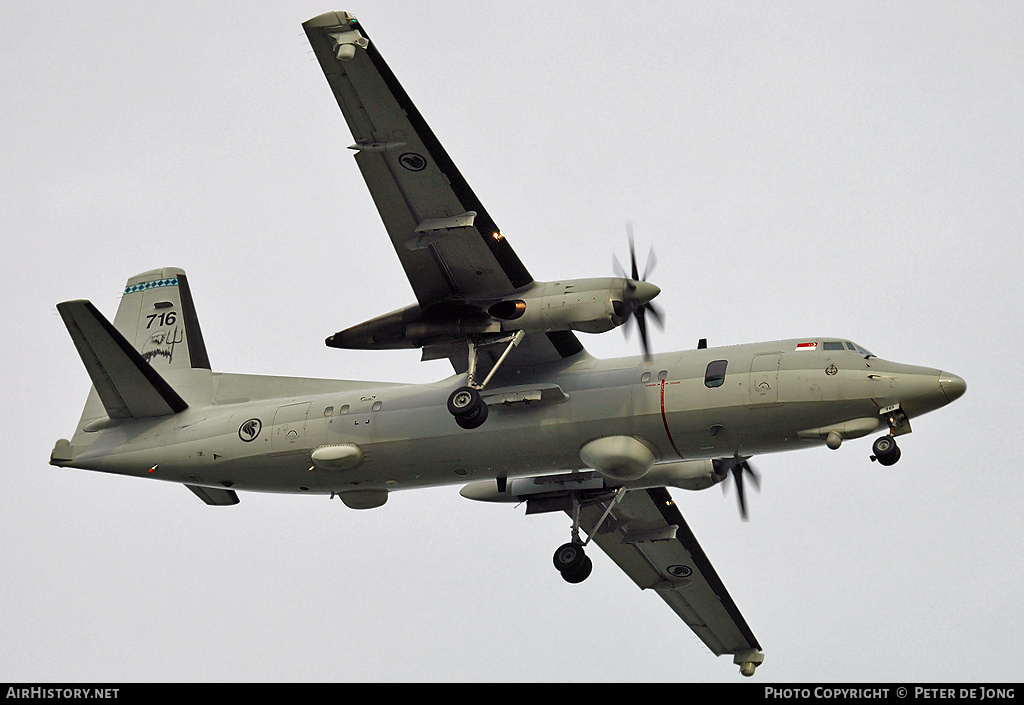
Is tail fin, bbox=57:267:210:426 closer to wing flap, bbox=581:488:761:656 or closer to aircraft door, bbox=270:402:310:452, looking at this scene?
aircraft door, bbox=270:402:310:452

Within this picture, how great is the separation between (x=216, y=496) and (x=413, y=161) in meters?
8.55

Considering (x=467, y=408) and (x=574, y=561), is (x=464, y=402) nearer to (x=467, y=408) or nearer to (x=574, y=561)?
(x=467, y=408)

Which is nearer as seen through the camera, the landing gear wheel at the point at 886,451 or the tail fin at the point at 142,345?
the landing gear wheel at the point at 886,451

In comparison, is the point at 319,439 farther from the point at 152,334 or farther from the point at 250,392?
the point at 152,334

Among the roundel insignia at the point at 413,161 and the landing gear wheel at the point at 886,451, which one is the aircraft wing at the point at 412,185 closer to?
the roundel insignia at the point at 413,161

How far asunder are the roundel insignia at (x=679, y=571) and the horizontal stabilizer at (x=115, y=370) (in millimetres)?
10958

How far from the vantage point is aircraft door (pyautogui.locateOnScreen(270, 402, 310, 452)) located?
921 inches

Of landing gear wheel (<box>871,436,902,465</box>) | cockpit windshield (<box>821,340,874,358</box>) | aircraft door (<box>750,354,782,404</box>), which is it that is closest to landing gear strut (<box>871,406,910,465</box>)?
landing gear wheel (<box>871,436,902,465</box>)

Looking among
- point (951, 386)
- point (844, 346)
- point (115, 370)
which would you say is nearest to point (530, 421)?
point (844, 346)

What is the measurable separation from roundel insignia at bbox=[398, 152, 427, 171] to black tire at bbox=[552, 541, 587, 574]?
7.52m

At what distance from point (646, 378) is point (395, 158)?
558cm

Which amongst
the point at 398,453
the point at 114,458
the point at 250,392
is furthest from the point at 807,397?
the point at 114,458

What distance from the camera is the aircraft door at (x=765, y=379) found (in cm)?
2075

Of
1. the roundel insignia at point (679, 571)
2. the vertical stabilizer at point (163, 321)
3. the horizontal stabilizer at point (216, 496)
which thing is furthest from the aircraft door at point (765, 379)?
the vertical stabilizer at point (163, 321)
